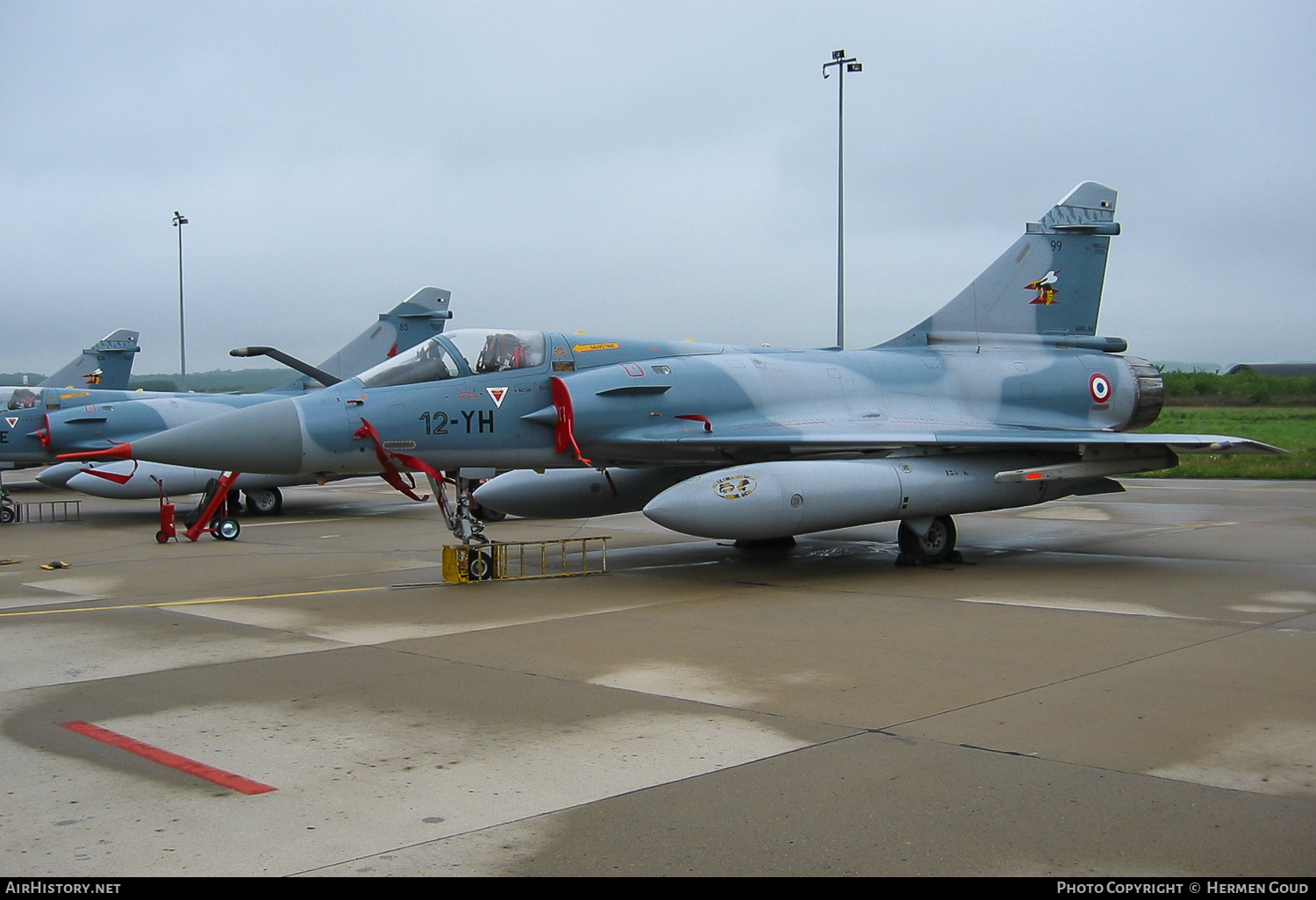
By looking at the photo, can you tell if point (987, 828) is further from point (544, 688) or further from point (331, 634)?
point (331, 634)

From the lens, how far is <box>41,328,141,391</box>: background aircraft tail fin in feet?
109

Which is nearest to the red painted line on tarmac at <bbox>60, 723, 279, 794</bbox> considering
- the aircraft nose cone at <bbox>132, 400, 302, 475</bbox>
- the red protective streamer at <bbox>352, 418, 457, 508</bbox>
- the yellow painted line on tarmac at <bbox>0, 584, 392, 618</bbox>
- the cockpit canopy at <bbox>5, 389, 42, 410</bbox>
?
the yellow painted line on tarmac at <bbox>0, 584, 392, 618</bbox>

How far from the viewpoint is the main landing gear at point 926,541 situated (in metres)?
12.0

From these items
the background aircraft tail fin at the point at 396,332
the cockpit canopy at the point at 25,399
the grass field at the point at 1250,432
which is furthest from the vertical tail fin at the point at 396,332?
the grass field at the point at 1250,432

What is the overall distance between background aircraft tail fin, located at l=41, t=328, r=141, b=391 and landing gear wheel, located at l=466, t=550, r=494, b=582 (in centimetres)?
2636

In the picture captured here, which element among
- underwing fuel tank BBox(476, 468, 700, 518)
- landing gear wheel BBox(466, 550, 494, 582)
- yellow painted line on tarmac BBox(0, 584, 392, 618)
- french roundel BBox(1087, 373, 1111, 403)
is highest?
french roundel BBox(1087, 373, 1111, 403)

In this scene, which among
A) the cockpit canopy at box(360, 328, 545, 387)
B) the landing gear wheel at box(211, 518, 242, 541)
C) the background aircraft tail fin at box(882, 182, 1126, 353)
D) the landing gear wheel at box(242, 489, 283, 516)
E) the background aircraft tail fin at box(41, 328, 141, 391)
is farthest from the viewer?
the background aircraft tail fin at box(41, 328, 141, 391)

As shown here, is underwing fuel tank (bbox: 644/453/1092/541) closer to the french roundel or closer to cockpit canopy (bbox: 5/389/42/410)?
the french roundel

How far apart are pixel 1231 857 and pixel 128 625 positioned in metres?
8.05

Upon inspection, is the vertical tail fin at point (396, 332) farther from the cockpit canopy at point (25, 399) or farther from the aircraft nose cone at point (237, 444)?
the aircraft nose cone at point (237, 444)

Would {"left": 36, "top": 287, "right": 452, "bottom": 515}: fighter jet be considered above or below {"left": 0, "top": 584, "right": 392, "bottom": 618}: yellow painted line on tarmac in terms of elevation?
above

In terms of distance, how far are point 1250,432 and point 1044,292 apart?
78.9ft

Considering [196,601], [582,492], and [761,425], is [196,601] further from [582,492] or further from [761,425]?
[761,425]

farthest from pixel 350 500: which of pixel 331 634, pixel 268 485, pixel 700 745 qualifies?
pixel 700 745
